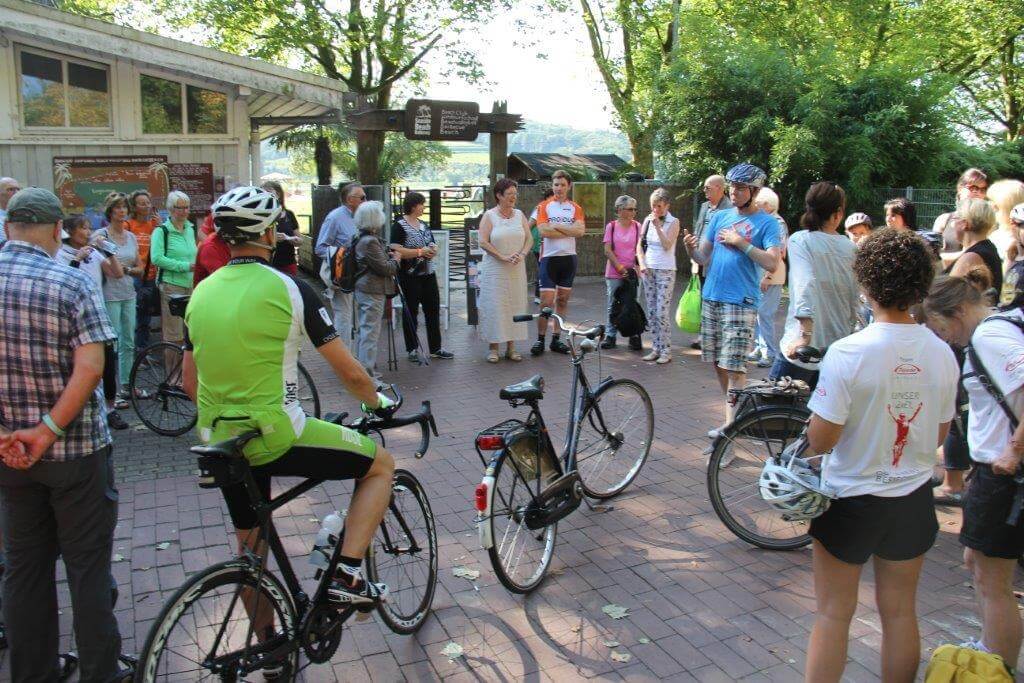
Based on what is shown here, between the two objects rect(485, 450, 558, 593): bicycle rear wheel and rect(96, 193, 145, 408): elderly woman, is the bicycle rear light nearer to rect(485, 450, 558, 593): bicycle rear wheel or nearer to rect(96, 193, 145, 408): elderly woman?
rect(485, 450, 558, 593): bicycle rear wheel

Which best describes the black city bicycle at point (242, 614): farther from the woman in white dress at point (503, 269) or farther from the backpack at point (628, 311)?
the backpack at point (628, 311)

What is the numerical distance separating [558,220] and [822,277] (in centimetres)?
480

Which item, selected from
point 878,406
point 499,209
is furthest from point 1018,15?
point 878,406

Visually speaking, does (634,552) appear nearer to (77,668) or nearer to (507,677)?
(507,677)

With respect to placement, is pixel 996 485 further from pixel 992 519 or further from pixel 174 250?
pixel 174 250

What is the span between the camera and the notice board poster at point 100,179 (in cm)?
1004

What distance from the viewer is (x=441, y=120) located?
529 inches

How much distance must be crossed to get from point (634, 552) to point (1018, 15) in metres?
26.6

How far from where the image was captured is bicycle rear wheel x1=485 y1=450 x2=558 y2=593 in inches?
165

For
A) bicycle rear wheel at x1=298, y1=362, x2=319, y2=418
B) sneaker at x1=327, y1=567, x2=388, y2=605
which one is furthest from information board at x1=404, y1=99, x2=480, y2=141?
sneaker at x1=327, y1=567, x2=388, y2=605

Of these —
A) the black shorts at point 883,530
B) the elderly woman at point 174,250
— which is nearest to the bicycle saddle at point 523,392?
the black shorts at point 883,530

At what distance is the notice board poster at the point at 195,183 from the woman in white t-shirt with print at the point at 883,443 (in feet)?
29.9


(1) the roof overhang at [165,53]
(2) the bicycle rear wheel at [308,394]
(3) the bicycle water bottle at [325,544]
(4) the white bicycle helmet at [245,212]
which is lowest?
(2) the bicycle rear wheel at [308,394]

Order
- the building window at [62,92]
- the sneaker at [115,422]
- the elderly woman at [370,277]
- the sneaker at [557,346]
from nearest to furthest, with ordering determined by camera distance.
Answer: the sneaker at [115,422]
the elderly woman at [370,277]
the building window at [62,92]
the sneaker at [557,346]
